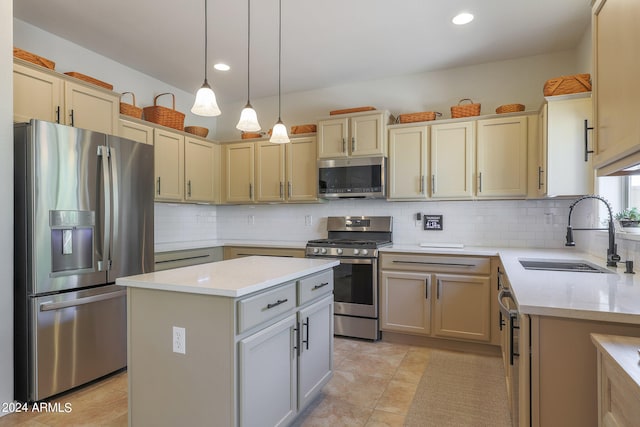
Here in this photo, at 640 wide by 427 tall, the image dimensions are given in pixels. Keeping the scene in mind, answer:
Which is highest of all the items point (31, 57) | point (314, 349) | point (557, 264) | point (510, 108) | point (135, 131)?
point (31, 57)

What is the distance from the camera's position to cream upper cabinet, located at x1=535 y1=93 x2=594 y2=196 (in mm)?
2797

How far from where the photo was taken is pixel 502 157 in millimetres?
3408

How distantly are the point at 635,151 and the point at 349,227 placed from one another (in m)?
3.20

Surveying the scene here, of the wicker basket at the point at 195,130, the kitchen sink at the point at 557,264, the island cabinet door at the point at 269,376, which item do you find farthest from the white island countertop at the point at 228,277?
the wicker basket at the point at 195,130

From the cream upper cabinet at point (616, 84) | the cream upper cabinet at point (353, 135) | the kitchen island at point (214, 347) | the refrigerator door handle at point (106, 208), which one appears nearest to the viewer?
the cream upper cabinet at point (616, 84)

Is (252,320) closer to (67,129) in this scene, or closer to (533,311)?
(533,311)

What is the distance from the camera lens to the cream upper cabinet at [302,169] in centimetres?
424

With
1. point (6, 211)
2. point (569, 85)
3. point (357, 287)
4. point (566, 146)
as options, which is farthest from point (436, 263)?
point (6, 211)

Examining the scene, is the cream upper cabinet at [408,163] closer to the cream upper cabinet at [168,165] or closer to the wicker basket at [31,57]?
the cream upper cabinet at [168,165]

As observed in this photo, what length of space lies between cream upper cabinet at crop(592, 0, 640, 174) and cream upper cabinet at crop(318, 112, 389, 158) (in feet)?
7.53

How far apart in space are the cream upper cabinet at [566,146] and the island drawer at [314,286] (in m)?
1.92

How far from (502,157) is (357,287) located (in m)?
1.84

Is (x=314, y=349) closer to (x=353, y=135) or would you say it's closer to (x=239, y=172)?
(x=353, y=135)

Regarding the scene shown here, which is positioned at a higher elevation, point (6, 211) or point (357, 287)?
point (6, 211)
